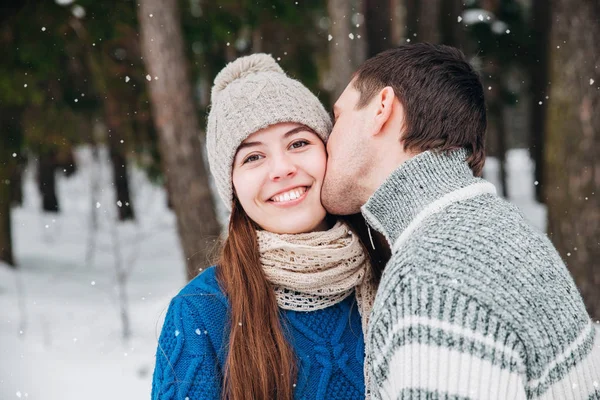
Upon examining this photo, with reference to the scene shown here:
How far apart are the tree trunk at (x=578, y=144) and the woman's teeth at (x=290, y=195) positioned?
3.73 meters

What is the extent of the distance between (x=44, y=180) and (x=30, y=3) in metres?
9.66

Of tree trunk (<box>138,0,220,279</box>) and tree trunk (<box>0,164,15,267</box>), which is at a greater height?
tree trunk (<box>138,0,220,279</box>)

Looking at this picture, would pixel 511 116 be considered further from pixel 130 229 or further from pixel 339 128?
pixel 339 128

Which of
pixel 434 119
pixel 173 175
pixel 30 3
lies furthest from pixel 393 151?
pixel 30 3

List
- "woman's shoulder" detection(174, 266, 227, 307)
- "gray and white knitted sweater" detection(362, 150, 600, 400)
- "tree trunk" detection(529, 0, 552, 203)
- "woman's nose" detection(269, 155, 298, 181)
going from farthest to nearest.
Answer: "tree trunk" detection(529, 0, 552, 203), "woman's nose" detection(269, 155, 298, 181), "woman's shoulder" detection(174, 266, 227, 307), "gray and white knitted sweater" detection(362, 150, 600, 400)

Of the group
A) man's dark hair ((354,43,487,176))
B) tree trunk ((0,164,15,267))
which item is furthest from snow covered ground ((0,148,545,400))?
man's dark hair ((354,43,487,176))

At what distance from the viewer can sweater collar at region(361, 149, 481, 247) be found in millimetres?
1848

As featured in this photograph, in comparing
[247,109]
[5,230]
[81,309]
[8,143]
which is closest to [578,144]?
[247,109]

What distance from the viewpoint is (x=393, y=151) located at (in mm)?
2107

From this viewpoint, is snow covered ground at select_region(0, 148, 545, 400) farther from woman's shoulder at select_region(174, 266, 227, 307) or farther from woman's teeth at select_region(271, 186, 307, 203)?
woman's teeth at select_region(271, 186, 307, 203)

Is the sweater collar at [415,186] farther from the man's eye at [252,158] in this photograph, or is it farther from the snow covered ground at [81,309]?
the snow covered ground at [81,309]

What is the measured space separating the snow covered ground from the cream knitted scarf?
24.7 inches

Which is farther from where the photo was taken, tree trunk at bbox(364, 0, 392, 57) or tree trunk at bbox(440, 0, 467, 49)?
tree trunk at bbox(440, 0, 467, 49)

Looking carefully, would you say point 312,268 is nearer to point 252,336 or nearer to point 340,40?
point 252,336
